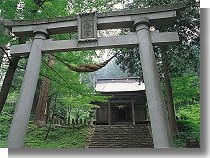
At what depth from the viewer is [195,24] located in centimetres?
510

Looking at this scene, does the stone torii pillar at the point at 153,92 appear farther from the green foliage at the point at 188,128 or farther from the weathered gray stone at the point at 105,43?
the green foliage at the point at 188,128

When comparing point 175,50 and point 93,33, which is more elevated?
point 175,50

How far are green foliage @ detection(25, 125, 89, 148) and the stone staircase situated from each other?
279 mm

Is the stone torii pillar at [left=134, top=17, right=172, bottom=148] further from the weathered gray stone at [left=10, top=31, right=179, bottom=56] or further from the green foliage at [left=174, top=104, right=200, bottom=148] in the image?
the green foliage at [left=174, top=104, right=200, bottom=148]

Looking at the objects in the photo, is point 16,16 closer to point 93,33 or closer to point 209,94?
point 93,33

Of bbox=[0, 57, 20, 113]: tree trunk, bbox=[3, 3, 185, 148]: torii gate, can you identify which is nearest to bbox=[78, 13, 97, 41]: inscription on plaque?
bbox=[3, 3, 185, 148]: torii gate

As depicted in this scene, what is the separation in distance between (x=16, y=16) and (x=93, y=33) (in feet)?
5.41

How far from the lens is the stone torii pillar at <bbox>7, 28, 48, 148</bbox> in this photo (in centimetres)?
316

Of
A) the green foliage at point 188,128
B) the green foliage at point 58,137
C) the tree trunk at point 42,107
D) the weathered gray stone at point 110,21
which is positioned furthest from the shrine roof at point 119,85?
the weathered gray stone at point 110,21

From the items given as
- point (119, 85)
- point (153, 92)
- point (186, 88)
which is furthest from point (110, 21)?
point (119, 85)

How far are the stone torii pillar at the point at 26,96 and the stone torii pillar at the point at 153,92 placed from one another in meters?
1.33

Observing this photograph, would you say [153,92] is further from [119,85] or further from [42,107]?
[119,85]

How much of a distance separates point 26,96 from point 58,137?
387cm

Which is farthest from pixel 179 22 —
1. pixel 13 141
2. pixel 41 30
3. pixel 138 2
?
pixel 13 141
